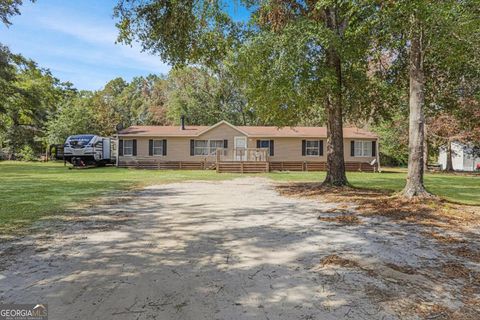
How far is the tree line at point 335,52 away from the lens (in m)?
6.89

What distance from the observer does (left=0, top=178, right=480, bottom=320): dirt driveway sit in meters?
2.66

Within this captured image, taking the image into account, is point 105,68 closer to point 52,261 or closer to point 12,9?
point 12,9

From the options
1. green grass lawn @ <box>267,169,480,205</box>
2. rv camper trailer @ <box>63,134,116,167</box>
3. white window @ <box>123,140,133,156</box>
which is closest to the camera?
green grass lawn @ <box>267,169,480,205</box>

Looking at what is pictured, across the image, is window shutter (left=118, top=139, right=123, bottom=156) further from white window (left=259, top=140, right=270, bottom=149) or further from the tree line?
the tree line

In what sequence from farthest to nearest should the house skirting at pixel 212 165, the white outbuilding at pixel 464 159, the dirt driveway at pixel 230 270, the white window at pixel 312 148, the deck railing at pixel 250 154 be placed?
the white outbuilding at pixel 464 159 → the white window at pixel 312 148 → the house skirting at pixel 212 165 → the deck railing at pixel 250 154 → the dirt driveway at pixel 230 270

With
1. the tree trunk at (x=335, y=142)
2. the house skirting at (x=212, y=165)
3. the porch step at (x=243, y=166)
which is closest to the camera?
the tree trunk at (x=335, y=142)

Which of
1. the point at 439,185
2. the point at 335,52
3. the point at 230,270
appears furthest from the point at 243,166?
the point at 230,270

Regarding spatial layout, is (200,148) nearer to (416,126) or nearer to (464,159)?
(416,126)

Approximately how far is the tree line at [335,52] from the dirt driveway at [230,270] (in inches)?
158

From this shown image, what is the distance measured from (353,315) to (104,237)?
11.9 ft

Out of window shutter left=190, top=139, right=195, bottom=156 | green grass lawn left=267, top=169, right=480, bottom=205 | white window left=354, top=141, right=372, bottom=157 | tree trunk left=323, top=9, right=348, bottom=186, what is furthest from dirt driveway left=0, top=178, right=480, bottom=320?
white window left=354, top=141, right=372, bottom=157

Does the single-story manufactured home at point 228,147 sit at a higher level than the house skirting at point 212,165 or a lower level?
higher

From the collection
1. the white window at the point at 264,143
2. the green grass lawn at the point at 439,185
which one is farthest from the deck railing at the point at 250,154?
the green grass lawn at the point at 439,185

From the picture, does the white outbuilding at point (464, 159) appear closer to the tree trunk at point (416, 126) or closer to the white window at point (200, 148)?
the white window at point (200, 148)
